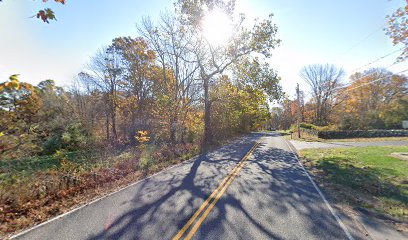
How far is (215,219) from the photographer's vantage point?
439 cm

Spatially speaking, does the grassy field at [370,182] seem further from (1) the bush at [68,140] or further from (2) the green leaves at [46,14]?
(1) the bush at [68,140]

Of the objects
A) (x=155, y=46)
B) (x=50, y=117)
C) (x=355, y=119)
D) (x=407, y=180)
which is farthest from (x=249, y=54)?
(x=355, y=119)

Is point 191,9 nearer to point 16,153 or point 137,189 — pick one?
point 137,189

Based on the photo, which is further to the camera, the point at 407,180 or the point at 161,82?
the point at 161,82

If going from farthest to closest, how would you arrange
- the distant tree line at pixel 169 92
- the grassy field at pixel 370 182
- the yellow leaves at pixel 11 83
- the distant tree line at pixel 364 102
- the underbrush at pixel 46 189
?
the distant tree line at pixel 364 102 < the distant tree line at pixel 169 92 < the grassy field at pixel 370 182 < the underbrush at pixel 46 189 < the yellow leaves at pixel 11 83

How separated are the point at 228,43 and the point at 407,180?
50.1 ft

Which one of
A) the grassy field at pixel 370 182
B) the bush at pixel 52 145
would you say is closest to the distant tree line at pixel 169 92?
the bush at pixel 52 145

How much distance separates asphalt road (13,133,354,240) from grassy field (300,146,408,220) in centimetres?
97

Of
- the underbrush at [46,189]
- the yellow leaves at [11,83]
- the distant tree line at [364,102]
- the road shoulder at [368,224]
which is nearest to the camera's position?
the yellow leaves at [11,83]

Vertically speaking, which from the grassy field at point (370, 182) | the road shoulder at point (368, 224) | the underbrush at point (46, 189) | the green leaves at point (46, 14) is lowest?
the grassy field at point (370, 182)

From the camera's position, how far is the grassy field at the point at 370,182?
5.36 m

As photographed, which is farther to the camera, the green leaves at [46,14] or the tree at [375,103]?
the tree at [375,103]

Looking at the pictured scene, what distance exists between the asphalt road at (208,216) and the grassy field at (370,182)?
0.97 meters

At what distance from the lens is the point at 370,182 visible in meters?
7.08
